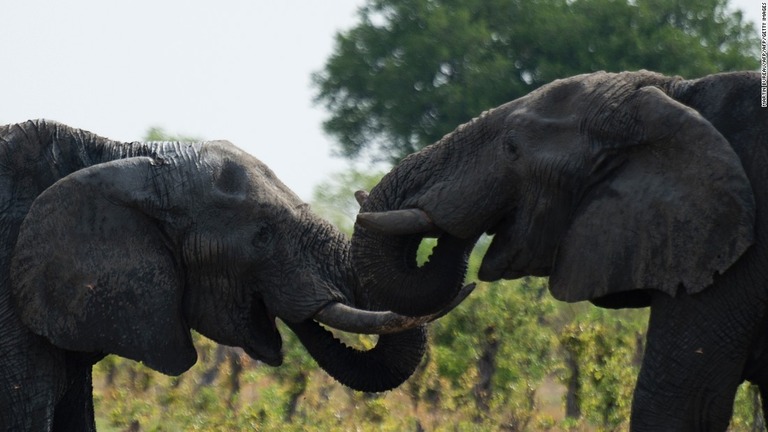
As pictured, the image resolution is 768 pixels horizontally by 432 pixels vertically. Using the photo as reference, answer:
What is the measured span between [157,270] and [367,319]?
984mm

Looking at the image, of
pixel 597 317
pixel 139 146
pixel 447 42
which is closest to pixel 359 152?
pixel 447 42

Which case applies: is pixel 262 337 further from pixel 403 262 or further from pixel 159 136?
pixel 159 136

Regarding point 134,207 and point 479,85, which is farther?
point 479,85

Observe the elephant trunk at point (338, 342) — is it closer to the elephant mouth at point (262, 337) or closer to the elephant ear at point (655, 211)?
the elephant mouth at point (262, 337)

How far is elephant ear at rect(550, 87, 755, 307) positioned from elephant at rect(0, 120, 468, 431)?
1235mm

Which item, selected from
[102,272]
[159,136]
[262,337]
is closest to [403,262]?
[262,337]

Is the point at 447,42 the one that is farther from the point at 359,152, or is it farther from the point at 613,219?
the point at 613,219

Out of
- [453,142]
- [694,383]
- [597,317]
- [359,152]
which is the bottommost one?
[694,383]

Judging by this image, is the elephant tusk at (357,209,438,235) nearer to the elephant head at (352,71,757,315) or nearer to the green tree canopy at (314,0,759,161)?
the elephant head at (352,71,757,315)

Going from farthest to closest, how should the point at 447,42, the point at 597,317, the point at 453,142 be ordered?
1. the point at 447,42
2. the point at 597,317
3. the point at 453,142

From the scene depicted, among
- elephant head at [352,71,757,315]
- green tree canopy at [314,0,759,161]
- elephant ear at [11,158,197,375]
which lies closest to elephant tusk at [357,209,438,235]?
elephant head at [352,71,757,315]

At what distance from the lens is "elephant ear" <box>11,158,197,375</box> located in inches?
307

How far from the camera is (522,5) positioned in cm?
3462

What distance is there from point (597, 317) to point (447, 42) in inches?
745
